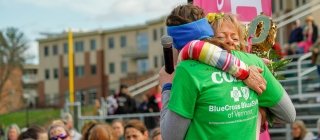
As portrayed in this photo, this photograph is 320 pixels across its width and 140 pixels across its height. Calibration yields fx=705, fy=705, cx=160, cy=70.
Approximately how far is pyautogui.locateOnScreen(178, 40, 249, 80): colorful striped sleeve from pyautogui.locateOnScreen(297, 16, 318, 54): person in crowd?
14.2 m

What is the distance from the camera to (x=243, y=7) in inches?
187

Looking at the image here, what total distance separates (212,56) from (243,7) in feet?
5.22

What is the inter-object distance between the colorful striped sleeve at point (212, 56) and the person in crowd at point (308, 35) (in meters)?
14.2

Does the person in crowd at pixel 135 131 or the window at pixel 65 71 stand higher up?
the person in crowd at pixel 135 131

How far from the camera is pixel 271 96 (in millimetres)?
3445

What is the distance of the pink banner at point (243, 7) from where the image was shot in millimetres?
4547

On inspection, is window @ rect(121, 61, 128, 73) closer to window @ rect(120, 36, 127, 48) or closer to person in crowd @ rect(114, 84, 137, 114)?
window @ rect(120, 36, 127, 48)

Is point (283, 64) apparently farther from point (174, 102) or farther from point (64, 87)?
point (64, 87)

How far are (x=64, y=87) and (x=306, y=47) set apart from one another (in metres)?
61.6

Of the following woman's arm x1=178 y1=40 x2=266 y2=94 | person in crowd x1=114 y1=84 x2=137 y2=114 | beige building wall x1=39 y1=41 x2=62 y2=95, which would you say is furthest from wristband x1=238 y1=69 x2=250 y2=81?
beige building wall x1=39 y1=41 x2=62 y2=95

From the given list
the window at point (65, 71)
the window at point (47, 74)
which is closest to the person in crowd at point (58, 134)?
the window at point (65, 71)

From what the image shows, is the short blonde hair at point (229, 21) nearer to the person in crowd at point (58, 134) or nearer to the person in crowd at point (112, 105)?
the person in crowd at point (58, 134)

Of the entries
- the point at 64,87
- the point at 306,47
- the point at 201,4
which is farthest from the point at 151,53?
the point at 201,4

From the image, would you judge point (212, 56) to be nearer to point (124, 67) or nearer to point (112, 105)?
point (112, 105)
